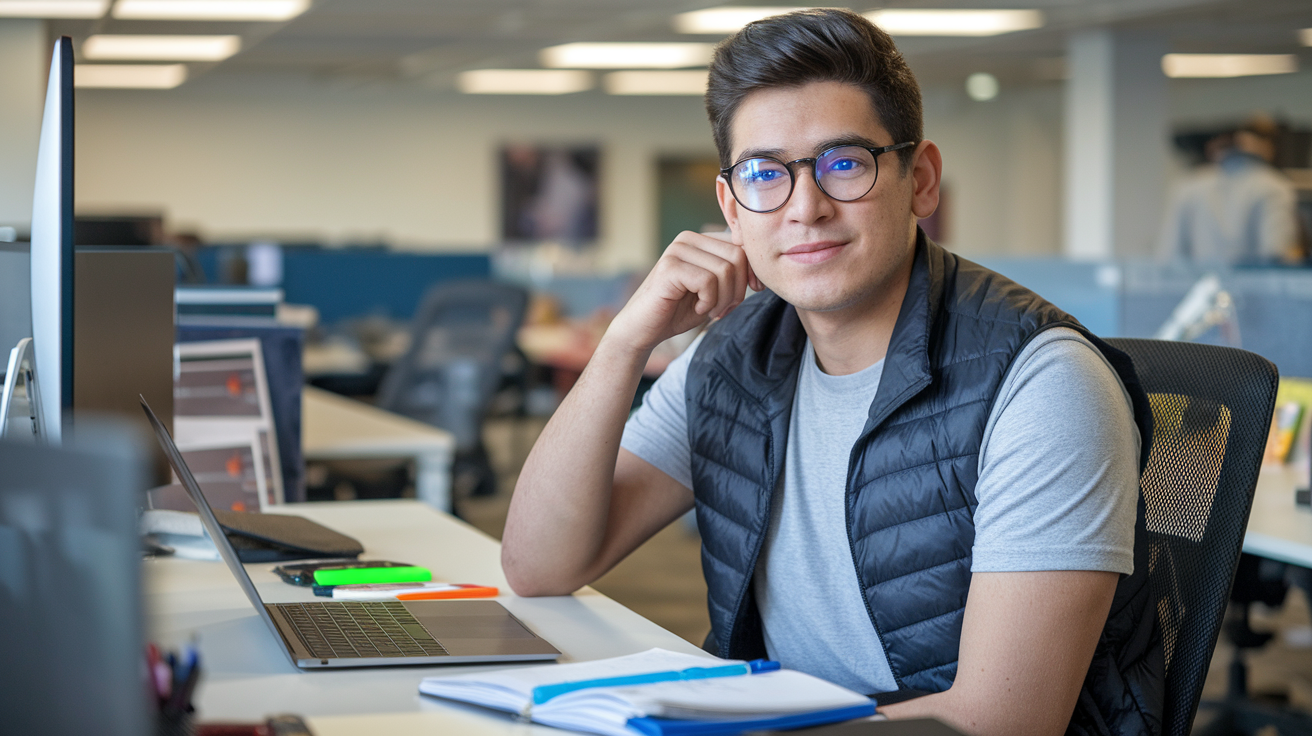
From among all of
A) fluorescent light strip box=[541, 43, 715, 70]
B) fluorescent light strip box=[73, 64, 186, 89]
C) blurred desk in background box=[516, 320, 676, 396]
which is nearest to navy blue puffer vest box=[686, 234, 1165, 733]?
blurred desk in background box=[516, 320, 676, 396]

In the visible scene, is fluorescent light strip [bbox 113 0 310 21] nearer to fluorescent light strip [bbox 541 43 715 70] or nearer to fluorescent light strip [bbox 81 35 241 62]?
fluorescent light strip [bbox 81 35 241 62]

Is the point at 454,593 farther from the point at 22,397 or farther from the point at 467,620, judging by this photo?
the point at 22,397

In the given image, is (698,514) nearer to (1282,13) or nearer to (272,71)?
(1282,13)

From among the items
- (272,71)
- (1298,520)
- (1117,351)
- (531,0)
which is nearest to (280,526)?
(1117,351)

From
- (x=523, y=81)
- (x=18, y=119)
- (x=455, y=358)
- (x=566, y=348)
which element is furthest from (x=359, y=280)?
(x=523, y=81)

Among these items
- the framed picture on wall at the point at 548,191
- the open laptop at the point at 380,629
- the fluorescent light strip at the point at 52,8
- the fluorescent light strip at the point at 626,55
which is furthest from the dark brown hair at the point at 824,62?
the framed picture on wall at the point at 548,191

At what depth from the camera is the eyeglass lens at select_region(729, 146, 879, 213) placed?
1.24 meters

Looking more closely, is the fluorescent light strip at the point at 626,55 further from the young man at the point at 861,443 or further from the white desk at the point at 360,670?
the young man at the point at 861,443

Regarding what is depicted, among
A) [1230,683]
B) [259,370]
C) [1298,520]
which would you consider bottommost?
[1230,683]

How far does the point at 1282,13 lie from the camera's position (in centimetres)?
709

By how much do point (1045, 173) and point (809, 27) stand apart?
11450 millimetres

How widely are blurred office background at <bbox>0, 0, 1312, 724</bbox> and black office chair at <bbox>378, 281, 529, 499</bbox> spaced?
48 mm

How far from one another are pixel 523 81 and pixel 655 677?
33.4 feet

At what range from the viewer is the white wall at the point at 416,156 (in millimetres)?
11352
